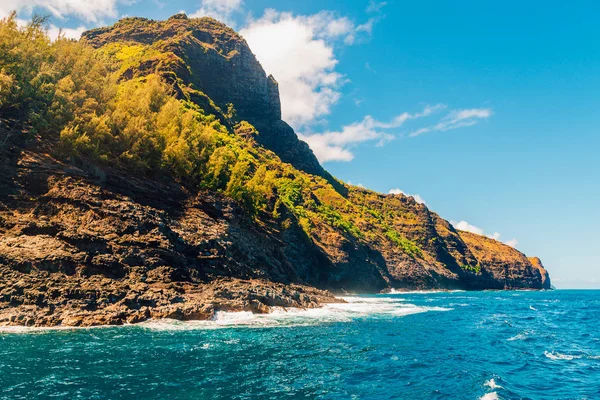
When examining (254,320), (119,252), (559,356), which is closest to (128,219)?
(119,252)

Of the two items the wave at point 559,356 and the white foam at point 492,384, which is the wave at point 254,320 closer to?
the wave at point 559,356

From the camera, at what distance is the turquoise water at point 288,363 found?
856 inches

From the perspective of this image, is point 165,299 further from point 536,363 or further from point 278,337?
point 536,363

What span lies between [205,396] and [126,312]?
81.7 feet

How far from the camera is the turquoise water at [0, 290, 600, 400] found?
71.4 ft

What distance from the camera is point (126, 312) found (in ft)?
135

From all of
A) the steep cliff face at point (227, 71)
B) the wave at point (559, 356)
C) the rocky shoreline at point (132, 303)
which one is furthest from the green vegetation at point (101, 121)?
the steep cliff face at point (227, 71)

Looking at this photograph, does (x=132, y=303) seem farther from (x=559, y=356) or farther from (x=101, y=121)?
(x=559, y=356)

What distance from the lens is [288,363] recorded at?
28.0 m

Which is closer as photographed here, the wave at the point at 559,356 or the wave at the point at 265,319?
the wave at the point at 559,356

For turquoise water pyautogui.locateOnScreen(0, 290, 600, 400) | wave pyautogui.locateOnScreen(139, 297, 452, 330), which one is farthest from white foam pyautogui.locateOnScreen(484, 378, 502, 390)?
wave pyautogui.locateOnScreen(139, 297, 452, 330)

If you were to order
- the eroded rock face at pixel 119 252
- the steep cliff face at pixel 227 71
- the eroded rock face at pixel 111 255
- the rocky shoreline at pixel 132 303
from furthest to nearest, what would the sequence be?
the steep cliff face at pixel 227 71, the eroded rock face at pixel 119 252, the eroded rock face at pixel 111 255, the rocky shoreline at pixel 132 303

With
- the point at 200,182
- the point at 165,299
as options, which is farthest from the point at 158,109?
the point at 165,299

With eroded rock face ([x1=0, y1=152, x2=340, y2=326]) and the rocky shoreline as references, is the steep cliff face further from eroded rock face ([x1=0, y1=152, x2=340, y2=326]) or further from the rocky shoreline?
the rocky shoreline
